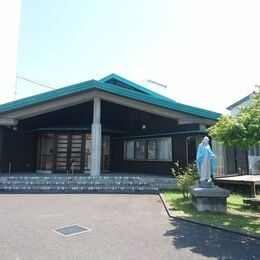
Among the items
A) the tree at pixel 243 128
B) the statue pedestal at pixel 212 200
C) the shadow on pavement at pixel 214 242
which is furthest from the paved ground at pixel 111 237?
the tree at pixel 243 128

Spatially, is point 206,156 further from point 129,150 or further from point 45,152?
point 45,152

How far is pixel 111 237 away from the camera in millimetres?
5293

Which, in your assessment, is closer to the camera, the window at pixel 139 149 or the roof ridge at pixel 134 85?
the window at pixel 139 149

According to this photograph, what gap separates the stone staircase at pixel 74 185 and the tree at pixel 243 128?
597 centimetres

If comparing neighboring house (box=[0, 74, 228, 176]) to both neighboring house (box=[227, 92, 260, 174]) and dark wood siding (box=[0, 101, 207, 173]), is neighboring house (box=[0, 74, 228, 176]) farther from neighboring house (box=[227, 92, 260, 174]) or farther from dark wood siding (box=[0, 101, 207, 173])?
neighboring house (box=[227, 92, 260, 174])

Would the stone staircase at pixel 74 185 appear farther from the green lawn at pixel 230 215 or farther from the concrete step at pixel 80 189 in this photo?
the green lawn at pixel 230 215

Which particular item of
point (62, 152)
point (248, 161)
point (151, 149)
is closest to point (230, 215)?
point (248, 161)

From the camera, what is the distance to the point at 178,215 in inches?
284

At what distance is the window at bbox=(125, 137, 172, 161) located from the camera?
50.1 ft

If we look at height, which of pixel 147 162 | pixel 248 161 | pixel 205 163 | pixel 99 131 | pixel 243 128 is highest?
pixel 99 131

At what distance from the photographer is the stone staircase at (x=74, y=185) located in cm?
1228

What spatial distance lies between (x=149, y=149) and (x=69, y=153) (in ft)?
16.7

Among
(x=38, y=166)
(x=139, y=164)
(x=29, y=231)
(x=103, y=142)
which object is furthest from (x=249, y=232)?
(x=38, y=166)

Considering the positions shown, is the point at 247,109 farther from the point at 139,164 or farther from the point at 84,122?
the point at 84,122
